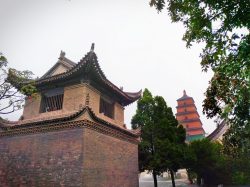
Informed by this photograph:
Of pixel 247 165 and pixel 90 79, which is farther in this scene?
pixel 247 165

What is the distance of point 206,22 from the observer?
519 centimetres

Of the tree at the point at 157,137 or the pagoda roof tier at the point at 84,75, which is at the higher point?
the pagoda roof tier at the point at 84,75

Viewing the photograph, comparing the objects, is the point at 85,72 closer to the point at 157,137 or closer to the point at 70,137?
the point at 70,137

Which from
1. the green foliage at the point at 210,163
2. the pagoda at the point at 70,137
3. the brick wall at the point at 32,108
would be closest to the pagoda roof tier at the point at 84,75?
the pagoda at the point at 70,137

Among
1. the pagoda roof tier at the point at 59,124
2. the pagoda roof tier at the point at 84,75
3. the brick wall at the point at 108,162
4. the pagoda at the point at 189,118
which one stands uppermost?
the pagoda at the point at 189,118

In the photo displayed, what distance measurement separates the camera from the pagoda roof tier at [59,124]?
1066 centimetres

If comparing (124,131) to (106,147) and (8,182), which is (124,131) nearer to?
(106,147)

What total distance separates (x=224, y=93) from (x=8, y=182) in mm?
11043

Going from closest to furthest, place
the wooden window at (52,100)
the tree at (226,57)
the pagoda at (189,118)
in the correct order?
the tree at (226,57), the wooden window at (52,100), the pagoda at (189,118)

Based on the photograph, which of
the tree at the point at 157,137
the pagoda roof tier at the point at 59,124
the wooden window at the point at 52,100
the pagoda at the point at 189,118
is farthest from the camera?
the pagoda at the point at 189,118

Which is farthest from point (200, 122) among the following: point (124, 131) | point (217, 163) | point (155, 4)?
point (155, 4)

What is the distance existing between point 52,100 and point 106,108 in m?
3.14

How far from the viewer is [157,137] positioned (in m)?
17.1

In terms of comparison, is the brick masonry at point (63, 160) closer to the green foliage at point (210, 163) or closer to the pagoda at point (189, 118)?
the green foliage at point (210, 163)
